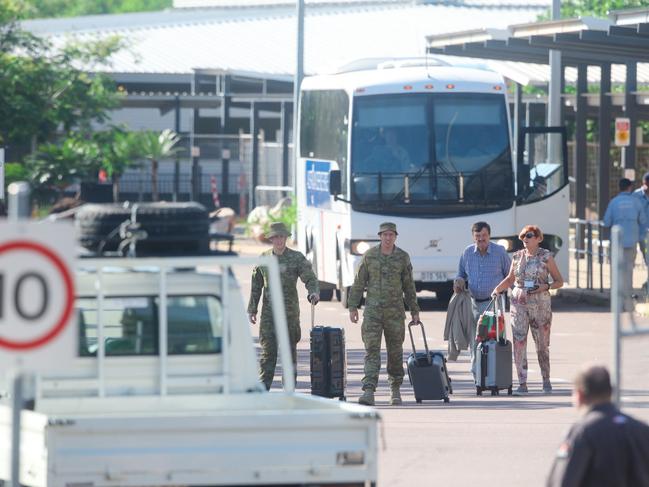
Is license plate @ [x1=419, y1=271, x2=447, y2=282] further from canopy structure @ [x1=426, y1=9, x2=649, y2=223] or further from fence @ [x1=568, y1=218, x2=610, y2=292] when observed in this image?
canopy structure @ [x1=426, y1=9, x2=649, y2=223]

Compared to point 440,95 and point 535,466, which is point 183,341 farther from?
point 440,95

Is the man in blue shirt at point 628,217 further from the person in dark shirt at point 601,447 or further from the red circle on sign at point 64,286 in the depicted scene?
the red circle on sign at point 64,286

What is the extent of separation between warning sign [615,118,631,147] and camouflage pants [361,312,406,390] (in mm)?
16705

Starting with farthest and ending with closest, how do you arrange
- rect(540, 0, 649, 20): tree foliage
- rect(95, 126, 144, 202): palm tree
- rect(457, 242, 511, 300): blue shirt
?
1. rect(540, 0, 649, 20): tree foliage
2. rect(95, 126, 144, 202): palm tree
3. rect(457, 242, 511, 300): blue shirt

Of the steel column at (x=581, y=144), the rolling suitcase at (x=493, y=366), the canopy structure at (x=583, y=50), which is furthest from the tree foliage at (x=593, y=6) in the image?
the rolling suitcase at (x=493, y=366)

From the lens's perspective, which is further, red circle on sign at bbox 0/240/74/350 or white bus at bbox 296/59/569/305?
white bus at bbox 296/59/569/305

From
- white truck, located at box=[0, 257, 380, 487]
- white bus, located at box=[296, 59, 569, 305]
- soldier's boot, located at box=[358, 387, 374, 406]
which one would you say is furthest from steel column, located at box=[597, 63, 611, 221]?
white truck, located at box=[0, 257, 380, 487]

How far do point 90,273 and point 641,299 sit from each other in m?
14.5

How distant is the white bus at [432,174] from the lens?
26.2m

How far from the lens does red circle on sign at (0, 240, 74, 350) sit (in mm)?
6281

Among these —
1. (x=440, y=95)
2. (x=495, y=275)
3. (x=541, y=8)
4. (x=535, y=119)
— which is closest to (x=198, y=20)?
(x=541, y=8)

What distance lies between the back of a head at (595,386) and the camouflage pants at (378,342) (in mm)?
8763

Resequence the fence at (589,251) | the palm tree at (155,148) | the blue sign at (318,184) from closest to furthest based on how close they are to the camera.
A: the blue sign at (318,184) → the fence at (589,251) → the palm tree at (155,148)

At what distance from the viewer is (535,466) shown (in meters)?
12.1
